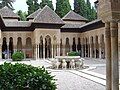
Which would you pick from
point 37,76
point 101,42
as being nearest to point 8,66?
point 37,76

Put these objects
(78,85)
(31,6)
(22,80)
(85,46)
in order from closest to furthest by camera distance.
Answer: (22,80) < (78,85) < (85,46) < (31,6)

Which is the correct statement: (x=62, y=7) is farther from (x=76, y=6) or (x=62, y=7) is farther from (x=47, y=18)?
(x=47, y=18)

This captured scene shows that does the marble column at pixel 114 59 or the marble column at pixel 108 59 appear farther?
the marble column at pixel 108 59

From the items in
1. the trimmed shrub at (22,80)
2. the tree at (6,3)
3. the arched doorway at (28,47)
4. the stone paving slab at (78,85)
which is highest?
the tree at (6,3)

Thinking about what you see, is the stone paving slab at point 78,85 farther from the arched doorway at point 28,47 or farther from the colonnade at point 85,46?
the arched doorway at point 28,47

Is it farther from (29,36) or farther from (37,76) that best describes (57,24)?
(37,76)

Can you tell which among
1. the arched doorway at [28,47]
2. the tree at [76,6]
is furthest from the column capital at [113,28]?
the tree at [76,6]

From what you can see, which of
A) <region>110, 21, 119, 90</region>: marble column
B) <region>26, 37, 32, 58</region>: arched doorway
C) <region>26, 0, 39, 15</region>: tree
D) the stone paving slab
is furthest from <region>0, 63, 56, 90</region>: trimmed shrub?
<region>26, 0, 39, 15</region>: tree

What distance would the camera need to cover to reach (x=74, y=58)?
738 inches

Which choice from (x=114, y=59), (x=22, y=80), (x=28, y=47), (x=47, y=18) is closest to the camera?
(x=22, y=80)

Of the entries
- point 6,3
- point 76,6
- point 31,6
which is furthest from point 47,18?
point 6,3

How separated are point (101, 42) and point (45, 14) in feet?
25.3

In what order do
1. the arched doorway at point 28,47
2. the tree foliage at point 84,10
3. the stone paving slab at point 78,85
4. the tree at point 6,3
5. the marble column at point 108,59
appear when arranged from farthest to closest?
the tree at point 6,3 → the tree foliage at point 84,10 → the arched doorway at point 28,47 → the stone paving slab at point 78,85 → the marble column at point 108,59

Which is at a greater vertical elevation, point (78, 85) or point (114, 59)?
point (114, 59)
